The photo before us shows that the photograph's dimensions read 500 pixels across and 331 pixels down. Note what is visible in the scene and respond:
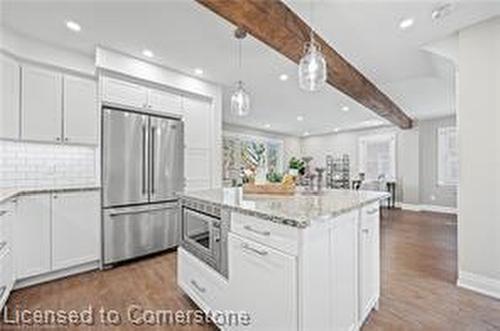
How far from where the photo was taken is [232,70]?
371 cm

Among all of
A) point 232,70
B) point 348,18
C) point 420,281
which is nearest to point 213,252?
point 420,281

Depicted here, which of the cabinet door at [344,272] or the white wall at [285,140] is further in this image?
the white wall at [285,140]

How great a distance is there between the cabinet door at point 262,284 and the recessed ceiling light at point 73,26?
266cm

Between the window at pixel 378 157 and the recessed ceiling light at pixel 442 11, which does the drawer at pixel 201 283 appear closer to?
the recessed ceiling light at pixel 442 11

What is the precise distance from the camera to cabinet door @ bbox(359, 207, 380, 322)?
178cm

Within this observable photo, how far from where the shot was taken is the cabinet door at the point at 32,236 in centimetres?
245

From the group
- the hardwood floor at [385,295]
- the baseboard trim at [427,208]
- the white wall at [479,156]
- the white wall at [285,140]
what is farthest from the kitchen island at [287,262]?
the white wall at [285,140]

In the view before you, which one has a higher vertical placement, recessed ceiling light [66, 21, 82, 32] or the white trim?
recessed ceiling light [66, 21, 82, 32]

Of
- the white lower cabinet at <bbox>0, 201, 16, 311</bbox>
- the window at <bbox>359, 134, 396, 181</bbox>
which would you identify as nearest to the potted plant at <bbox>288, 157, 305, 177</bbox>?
the white lower cabinet at <bbox>0, 201, 16, 311</bbox>

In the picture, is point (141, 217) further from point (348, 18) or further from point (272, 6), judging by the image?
point (348, 18)

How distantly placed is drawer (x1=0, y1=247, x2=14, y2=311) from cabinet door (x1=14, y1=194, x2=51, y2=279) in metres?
0.23

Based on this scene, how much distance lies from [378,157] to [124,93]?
26.6ft

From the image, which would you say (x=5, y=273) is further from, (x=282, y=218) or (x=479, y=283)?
(x=479, y=283)

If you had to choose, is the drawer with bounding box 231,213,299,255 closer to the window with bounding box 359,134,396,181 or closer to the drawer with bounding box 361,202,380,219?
the drawer with bounding box 361,202,380,219
